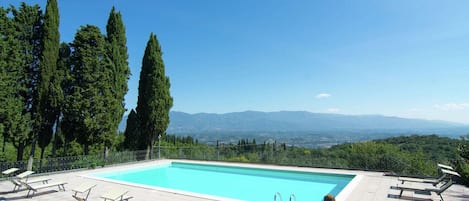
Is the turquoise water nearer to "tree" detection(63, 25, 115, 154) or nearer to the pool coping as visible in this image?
the pool coping

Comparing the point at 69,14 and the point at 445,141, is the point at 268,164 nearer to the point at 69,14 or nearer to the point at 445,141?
the point at 69,14

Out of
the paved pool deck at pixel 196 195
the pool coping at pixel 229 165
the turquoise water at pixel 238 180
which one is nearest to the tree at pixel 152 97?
the pool coping at pixel 229 165

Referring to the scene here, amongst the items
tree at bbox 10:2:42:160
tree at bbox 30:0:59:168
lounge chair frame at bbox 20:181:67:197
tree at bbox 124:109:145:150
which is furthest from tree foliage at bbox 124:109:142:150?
lounge chair frame at bbox 20:181:67:197

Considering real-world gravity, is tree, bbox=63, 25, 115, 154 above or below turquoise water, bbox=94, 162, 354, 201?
above

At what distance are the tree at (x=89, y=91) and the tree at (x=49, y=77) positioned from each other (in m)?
0.58

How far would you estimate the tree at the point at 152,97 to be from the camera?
60.4ft

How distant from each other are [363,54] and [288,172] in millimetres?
8197

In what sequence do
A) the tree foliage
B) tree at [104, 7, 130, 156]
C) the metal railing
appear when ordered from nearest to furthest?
the metal railing, tree at [104, 7, 130, 156], the tree foliage

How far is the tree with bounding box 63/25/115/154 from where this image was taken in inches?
557

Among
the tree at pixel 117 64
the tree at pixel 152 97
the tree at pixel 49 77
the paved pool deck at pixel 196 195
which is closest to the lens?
the paved pool deck at pixel 196 195

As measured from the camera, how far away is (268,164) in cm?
1491

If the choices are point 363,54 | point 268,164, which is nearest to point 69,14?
point 268,164

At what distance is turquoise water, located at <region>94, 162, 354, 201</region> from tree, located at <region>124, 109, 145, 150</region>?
3.74m

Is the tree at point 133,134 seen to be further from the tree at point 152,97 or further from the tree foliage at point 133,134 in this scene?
the tree at point 152,97
